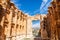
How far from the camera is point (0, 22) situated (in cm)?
1442

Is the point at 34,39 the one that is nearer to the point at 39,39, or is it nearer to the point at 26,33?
the point at 39,39

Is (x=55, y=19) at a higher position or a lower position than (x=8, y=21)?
lower

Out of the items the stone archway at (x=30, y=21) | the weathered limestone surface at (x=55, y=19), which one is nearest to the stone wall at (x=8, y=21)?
the stone archway at (x=30, y=21)

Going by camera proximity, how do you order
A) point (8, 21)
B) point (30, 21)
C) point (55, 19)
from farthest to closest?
point (30, 21), point (8, 21), point (55, 19)

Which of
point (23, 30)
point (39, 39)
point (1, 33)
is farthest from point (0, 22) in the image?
point (23, 30)

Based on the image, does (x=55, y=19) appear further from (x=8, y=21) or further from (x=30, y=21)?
(x=30, y=21)

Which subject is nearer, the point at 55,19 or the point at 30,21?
the point at 55,19

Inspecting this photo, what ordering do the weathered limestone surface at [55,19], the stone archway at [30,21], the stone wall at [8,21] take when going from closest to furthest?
the weathered limestone surface at [55,19], the stone wall at [8,21], the stone archway at [30,21]

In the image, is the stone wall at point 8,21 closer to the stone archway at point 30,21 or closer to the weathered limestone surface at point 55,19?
the stone archway at point 30,21

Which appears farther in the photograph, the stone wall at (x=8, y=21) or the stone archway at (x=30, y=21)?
the stone archway at (x=30, y=21)

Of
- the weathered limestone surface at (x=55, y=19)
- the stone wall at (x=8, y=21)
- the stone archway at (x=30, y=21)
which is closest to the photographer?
the weathered limestone surface at (x=55, y=19)

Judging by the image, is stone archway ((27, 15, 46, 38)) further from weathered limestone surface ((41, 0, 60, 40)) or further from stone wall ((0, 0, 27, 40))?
weathered limestone surface ((41, 0, 60, 40))

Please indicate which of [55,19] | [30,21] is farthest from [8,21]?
[30,21]

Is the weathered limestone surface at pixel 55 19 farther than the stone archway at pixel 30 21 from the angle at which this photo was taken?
No
